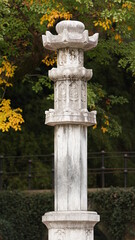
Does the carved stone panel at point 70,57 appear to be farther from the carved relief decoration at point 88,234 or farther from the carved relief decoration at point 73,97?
the carved relief decoration at point 88,234

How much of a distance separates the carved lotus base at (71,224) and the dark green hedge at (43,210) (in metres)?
11.7

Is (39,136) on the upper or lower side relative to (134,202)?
upper

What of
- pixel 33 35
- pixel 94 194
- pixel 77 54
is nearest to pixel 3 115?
pixel 33 35

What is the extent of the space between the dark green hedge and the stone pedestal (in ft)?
38.1

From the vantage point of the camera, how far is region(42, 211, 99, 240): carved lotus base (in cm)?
1374

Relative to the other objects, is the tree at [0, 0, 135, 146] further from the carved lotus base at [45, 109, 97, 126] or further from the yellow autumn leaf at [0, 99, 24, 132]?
the carved lotus base at [45, 109, 97, 126]

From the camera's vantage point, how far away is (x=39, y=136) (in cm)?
2844

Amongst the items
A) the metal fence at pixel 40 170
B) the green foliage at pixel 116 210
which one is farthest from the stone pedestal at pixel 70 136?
the metal fence at pixel 40 170

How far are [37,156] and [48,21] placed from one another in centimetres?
715

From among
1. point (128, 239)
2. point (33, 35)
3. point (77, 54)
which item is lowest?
point (128, 239)

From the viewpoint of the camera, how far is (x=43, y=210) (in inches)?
1049

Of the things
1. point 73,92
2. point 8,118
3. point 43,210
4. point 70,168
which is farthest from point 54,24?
point 70,168

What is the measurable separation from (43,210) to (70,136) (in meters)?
12.7

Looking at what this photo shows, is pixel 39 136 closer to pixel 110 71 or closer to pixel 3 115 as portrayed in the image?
pixel 110 71
